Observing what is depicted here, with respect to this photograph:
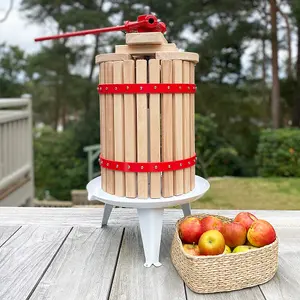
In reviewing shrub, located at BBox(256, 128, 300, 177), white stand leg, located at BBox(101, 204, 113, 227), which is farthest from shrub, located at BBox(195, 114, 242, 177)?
white stand leg, located at BBox(101, 204, 113, 227)

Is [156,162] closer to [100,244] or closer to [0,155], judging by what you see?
[100,244]

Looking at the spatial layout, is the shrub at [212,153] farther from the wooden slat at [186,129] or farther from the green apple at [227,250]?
the green apple at [227,250]

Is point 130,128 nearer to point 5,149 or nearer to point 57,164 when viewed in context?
point 5,149

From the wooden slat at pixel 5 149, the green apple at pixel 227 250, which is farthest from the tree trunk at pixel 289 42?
the green apple at pixel 227 250

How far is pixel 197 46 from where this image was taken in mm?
8125

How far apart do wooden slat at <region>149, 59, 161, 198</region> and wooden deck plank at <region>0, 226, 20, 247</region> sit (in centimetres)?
68

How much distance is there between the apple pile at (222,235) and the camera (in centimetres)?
134

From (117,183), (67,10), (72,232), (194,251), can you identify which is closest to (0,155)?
(72,232)

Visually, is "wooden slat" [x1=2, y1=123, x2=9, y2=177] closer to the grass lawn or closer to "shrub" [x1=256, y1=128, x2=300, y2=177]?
the grass lawn

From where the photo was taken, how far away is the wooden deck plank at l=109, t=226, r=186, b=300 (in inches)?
51.5

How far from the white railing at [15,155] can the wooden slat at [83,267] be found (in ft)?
6.77

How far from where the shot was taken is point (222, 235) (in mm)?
1391

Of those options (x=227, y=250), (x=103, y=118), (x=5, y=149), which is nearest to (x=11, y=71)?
(x=5, y=149)

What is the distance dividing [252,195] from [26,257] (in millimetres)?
3994
